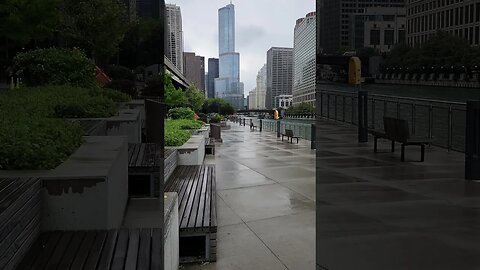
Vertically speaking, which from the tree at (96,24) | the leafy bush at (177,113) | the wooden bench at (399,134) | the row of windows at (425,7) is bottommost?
the wooden bench at (399,134)

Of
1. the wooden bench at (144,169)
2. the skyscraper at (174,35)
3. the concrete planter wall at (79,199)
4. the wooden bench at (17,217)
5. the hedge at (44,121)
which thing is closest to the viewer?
the wooden bench at (17,217)

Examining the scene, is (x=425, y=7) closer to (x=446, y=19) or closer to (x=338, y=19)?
(x=446, y=19)

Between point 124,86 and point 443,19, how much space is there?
2266mm

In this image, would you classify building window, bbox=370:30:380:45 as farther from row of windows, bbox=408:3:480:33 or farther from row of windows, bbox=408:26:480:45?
row of windows, bbox=408:26:480:45

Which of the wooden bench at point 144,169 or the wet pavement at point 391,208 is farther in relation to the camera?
the wet pavement at point 391,208

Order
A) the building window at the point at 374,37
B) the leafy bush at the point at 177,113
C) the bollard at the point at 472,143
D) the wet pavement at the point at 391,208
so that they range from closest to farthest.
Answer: the wet pavement at the point at 391,208 < the building window at the point at 374,37 < the bollard at the point at 472,143 < the leafy bush at the point at 177,113

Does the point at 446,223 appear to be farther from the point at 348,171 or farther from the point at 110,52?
the point at 110,52

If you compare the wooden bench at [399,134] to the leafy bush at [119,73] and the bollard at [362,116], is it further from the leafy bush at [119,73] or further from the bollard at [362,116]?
the leafy bush at [119,73]

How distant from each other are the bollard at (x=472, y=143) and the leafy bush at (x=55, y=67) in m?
2.79

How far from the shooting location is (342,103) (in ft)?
12.6

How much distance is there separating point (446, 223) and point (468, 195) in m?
0.50

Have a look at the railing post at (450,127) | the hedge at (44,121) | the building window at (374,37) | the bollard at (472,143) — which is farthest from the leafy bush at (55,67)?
the bollard at (472,143)

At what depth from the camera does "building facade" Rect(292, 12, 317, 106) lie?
325 cm

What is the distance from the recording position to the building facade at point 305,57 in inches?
128
